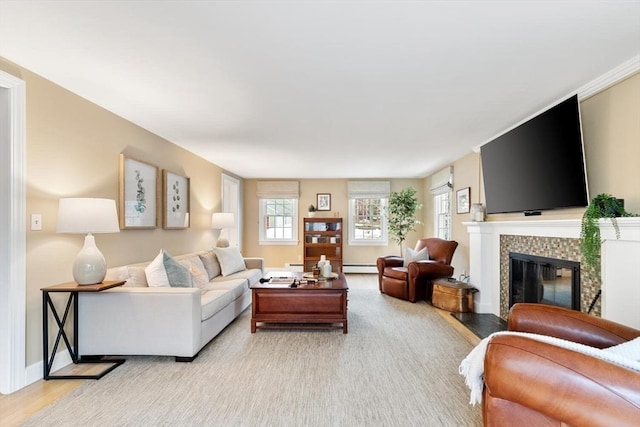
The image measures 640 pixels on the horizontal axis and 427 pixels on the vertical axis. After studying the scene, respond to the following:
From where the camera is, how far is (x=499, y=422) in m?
1.36

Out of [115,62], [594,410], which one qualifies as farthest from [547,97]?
[115,62]

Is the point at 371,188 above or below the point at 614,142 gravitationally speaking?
above

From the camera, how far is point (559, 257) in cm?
297

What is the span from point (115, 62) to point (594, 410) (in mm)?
3057

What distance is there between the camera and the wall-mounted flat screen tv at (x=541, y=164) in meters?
2.50

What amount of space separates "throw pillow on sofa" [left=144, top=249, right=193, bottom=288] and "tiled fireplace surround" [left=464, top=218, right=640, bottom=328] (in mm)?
3486

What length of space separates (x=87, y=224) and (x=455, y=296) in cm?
415

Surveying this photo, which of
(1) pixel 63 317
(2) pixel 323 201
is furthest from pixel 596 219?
(2) pixel 323 201

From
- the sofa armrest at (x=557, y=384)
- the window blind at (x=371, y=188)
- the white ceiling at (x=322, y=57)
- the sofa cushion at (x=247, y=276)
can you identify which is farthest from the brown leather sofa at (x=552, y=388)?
the window blind at (x=371, y=188)

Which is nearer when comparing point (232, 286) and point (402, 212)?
point (232, 286)

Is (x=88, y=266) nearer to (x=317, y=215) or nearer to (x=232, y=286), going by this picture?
(x=232, y=286)

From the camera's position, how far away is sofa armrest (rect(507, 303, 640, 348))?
5.54ft

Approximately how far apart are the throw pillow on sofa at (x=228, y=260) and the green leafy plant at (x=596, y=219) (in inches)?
161

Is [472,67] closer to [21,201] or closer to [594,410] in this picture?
[594,410]
